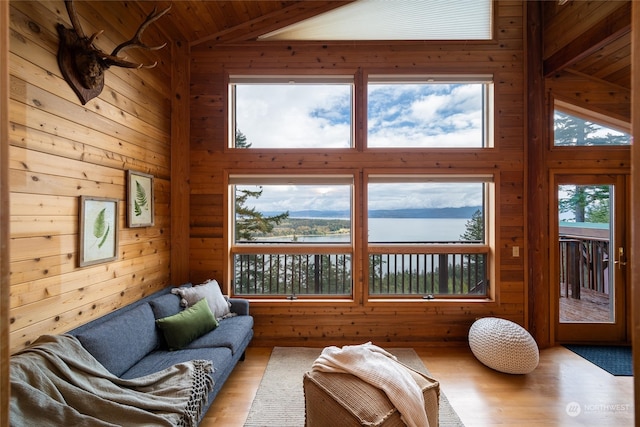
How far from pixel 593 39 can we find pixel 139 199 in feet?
15.1

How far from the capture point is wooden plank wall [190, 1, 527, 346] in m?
3.40

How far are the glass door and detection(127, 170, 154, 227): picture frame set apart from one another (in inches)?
175

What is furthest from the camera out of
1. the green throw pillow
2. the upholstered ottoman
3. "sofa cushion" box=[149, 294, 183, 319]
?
"sofa cushion" box=[149, 294, 183, 319]

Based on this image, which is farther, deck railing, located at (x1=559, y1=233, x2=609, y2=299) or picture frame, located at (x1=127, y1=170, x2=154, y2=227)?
deck railing, located at (x1=559, y1=233, x2=609, y2=299)

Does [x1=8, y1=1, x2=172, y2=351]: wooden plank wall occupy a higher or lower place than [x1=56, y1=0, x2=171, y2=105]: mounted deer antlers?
lower

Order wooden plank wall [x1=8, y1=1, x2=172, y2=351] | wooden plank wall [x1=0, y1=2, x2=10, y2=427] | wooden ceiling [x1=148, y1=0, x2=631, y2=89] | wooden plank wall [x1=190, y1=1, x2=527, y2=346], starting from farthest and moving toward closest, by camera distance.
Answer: wooden plank wall [x1=190, y1=1, x2=527, y2=346] → wooden ceiling [x1=148, y1=0, x2=631, y2=89] → wooden plank wall [x1=8, y1=1, x2=172, y2=351] → wooden plank wall [x1=0, y1=2, x2=10, y2=427]

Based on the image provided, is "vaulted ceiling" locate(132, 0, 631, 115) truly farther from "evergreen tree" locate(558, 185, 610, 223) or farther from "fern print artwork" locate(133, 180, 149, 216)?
"fern print artwork" locate(133, 180, 149, 216)

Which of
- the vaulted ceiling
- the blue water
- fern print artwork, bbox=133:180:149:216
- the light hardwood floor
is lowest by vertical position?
the light hardwood floor

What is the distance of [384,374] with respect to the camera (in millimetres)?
1671

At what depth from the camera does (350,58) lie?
3.43 meters

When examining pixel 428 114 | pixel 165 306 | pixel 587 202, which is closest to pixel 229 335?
pixel 165 306

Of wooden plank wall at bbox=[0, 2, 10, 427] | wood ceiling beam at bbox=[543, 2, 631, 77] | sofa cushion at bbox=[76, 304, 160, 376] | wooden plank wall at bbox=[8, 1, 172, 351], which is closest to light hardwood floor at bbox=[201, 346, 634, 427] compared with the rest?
sofa cushion at bbox=[76, 304, 160, 376]

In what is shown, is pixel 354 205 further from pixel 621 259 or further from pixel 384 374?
pixel 621 259

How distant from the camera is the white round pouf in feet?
8.70
